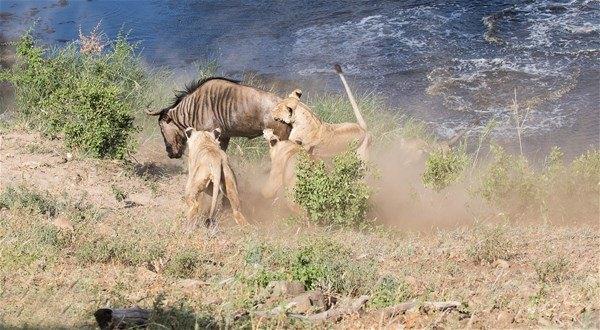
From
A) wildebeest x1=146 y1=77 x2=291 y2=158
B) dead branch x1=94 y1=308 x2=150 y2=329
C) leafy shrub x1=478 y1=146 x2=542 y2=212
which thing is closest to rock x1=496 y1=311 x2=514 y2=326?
dead branch x1=94 y1=308 x2=150 y2=329

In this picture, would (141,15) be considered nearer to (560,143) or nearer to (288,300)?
(560,143)

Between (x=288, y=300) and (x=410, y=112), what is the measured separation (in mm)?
13139

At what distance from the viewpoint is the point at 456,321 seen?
7.55 metres

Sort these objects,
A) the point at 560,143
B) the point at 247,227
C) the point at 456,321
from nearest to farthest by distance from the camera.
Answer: the point at 456,321 → the point at 247,227 → the point at 560,143

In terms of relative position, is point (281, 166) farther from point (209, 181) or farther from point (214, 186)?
point (214, 186)

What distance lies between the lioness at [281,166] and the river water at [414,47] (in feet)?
25.0

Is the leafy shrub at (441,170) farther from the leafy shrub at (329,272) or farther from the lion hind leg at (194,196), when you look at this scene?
the leafy shrub at (329,272)

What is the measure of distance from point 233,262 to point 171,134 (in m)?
5.23

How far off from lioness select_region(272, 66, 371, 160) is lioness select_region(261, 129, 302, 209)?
56cm

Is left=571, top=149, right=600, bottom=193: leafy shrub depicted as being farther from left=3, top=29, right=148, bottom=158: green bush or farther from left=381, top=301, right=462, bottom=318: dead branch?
left=3, top=29, right=148, bottom=158: green bush

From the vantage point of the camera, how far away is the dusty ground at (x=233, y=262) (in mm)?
7699

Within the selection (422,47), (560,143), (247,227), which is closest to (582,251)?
(247,227)

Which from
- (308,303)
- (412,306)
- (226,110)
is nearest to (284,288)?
(308,303)

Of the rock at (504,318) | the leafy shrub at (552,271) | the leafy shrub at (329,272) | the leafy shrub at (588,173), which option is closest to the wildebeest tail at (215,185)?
the leafy shrub at (329,272)
